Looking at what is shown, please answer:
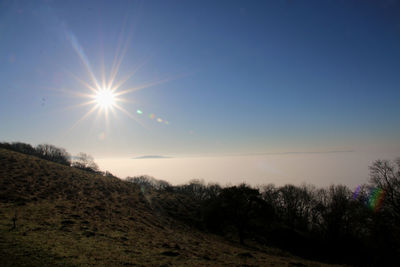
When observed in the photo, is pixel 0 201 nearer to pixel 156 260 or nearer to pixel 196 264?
pixel 156 260

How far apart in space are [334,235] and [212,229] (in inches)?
1451

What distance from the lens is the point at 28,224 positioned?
1352 cm

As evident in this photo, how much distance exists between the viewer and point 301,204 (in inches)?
2594

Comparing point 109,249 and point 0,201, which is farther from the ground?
point 0,201

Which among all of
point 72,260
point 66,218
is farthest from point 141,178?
point 72,260

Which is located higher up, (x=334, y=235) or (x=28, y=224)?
(x=28, y=224)

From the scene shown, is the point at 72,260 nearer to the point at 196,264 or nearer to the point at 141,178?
the point at 196,264

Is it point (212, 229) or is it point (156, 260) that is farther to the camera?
point (212, 229)

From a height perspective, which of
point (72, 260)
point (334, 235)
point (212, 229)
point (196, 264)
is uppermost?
point (72, 260)

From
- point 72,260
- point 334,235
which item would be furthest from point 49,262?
point 334,235

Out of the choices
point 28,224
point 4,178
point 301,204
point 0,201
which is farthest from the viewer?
point 301,204

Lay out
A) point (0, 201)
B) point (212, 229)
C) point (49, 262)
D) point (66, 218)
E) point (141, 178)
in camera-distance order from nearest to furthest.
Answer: point (49, 262) < point (66, 218) < point (0, 201) < point (212, 229) < point (141, 178)

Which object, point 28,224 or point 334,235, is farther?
point 334,235

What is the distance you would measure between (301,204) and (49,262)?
76.1 metres
